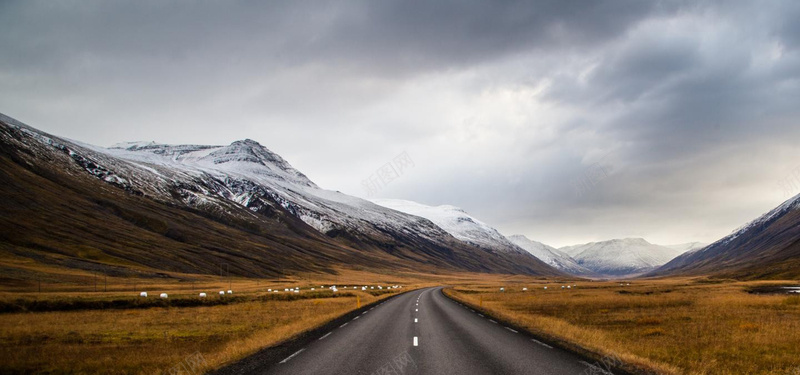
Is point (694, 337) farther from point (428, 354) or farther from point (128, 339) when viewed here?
point (128, 339)

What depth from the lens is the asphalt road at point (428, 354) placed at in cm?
1207

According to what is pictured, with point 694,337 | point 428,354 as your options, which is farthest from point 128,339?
point 694,337

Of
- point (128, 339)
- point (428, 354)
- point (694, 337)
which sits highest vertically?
point (428, 354)

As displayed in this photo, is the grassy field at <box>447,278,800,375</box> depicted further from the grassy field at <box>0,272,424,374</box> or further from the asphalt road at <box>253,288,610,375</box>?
the grassy field at <box>0,272,424,374</box>

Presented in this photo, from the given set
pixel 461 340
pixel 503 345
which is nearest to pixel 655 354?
pixel 503 345

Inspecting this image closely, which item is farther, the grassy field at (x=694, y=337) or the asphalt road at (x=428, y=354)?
the grassy field at (x=694, y=337)

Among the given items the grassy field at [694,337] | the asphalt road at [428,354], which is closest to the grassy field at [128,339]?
the asphalt road at [428,354]

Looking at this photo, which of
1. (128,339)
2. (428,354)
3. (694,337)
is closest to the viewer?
(428,354)

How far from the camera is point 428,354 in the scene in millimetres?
14461

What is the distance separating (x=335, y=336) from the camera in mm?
19109

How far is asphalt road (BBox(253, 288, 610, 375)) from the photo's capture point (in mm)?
12070

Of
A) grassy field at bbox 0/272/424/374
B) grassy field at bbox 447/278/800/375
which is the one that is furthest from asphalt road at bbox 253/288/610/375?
grassy field at bbox 0/272/424/374

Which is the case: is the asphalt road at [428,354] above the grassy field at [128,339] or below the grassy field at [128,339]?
above

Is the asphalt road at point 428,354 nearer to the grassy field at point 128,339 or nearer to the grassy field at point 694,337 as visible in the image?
the grassy field at point 694,337
